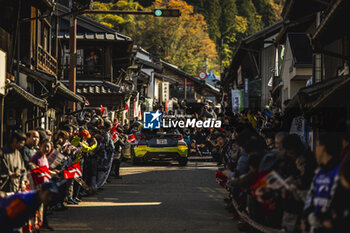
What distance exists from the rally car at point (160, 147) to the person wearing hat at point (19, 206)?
60.7 feet

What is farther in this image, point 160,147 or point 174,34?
point 174,34

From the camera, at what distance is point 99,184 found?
16.3 meters

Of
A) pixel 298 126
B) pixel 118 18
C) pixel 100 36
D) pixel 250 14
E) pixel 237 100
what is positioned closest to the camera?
pixel 298 126

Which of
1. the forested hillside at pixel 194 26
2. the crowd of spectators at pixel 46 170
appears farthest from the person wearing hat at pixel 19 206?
the forested hillside at pixel 194 26

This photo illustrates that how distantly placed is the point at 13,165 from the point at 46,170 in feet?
2.57

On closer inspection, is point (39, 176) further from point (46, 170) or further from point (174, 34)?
point (174, 34)

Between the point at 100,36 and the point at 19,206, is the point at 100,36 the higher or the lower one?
the higher one

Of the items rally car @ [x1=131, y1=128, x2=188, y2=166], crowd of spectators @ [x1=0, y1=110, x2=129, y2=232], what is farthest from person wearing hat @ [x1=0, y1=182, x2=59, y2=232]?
rally car @ [x1=131, y1=128, x2=188, y2=166]

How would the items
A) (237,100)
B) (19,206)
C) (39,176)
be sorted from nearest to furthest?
(19,206) → (39,176) → (237,100)

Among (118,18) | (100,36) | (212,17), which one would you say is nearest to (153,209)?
(100,36)

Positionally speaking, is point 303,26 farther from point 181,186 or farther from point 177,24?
point 177,24

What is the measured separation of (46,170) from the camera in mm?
9562

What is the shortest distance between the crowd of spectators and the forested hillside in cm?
5051

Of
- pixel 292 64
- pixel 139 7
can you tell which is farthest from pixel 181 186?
pixel 139 7
